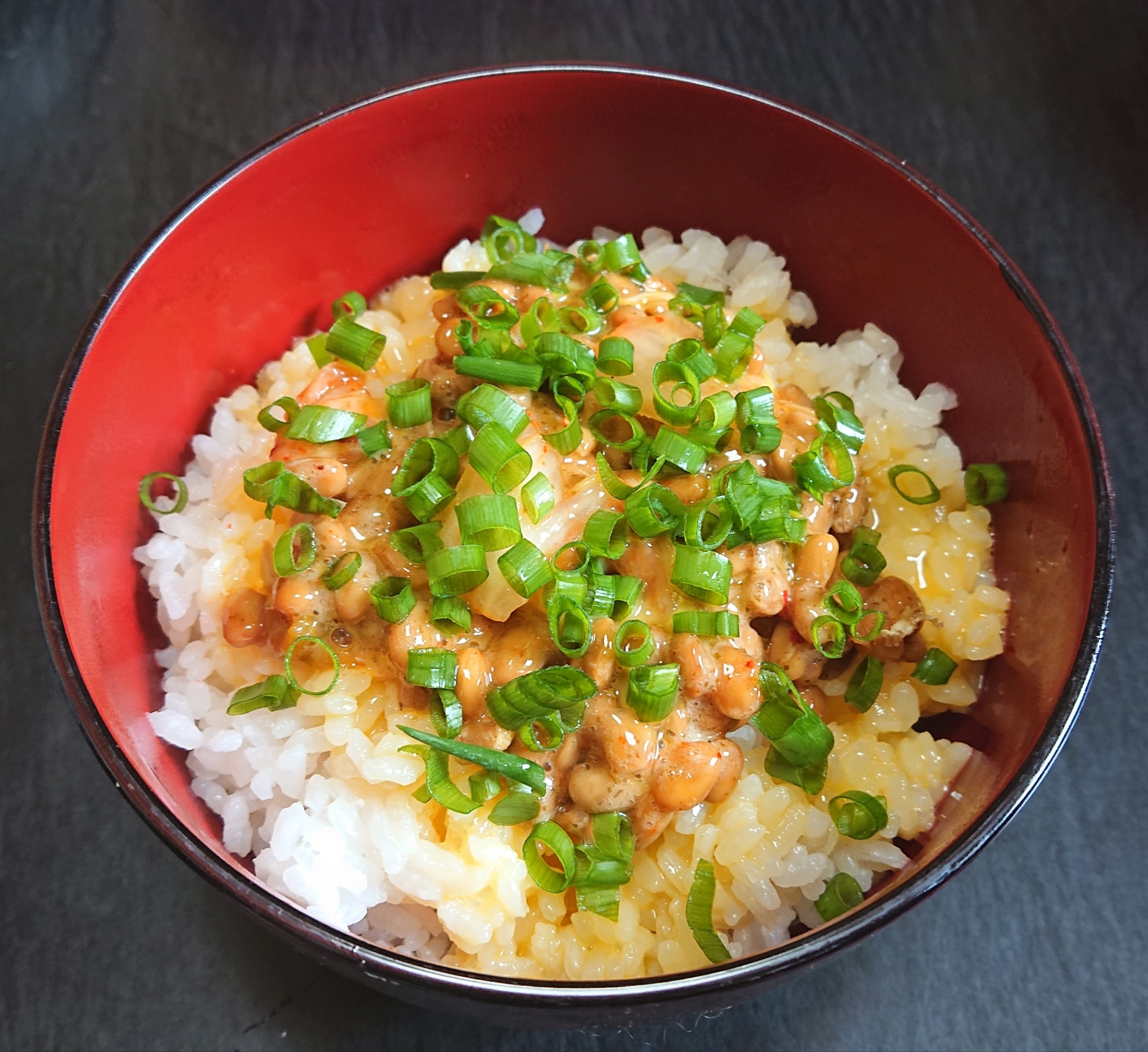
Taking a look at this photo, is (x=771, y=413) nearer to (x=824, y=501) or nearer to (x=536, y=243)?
(x=824, y=501)

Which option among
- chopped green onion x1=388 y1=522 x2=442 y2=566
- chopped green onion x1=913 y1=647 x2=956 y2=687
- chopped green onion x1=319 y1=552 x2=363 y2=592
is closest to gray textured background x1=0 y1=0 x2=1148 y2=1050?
chopped green onion x1=913 y1=647 x2=956 y2=687

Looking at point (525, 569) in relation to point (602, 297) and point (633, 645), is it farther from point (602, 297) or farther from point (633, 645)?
Result: point (602, 297)

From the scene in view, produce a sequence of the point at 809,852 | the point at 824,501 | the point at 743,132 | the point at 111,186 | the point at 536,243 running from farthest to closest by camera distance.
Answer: the point at 111,186 < the point at 536,243 < the point at 743,132 < the point at 824,501 < the point at 809,852

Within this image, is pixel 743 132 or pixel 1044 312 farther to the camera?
pixel 743 132

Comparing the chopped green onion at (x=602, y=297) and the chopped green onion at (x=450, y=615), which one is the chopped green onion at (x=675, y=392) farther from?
the chopped green onion at (x=450, y=615)

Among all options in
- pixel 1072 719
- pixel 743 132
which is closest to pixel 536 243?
pixel 743 132

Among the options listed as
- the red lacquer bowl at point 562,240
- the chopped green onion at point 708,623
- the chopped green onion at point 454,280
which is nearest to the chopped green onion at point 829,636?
the chopped green onion at point 708,623
